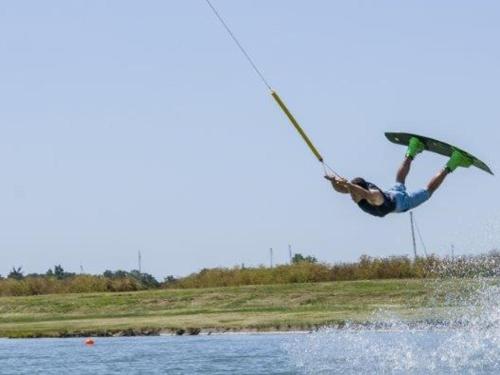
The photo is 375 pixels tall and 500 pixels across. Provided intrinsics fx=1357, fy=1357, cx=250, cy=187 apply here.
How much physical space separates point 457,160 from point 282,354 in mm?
10121

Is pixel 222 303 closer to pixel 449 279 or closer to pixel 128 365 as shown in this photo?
pixel 449 279

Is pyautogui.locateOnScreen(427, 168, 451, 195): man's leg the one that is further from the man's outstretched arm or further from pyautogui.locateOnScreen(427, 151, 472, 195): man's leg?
the man's outstretched arm

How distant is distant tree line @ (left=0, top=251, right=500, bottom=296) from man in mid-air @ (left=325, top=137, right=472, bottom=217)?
1985 cm

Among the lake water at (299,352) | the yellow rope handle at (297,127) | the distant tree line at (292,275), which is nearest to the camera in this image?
the yellow rope handle at (297,127)

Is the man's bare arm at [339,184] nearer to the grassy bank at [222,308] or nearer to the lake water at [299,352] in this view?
the lake water at [299,352]

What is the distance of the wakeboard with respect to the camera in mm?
22250

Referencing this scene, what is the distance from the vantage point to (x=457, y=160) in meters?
22.2

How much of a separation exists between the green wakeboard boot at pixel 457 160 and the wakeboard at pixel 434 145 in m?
0.05

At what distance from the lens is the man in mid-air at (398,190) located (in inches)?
789

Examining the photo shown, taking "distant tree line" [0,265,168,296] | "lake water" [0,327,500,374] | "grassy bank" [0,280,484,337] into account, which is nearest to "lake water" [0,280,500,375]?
"lake water" [0,327,500,374]

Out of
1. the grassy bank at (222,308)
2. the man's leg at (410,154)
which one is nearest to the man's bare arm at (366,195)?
the man's leg at (410,154)

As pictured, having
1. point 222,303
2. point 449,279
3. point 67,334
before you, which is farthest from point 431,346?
point 222,303

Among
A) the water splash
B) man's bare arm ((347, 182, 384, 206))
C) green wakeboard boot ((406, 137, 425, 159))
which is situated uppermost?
green wakeboard boot ((406, 137, 425, 159))

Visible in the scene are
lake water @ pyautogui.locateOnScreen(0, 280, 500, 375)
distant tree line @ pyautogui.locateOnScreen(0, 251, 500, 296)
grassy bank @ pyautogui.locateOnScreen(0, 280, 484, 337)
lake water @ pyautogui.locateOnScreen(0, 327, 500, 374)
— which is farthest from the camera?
distant tree line @ pyautogui.locateOnScreen(0, 251, 500, 296)
